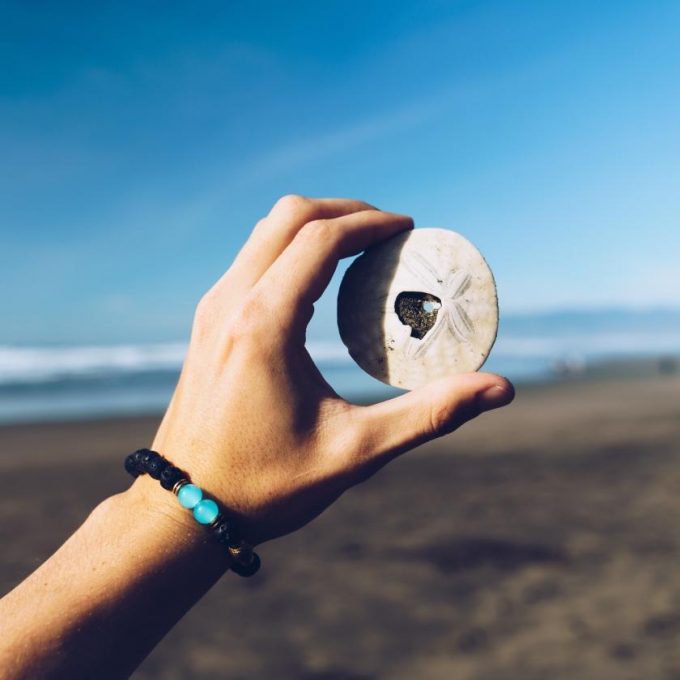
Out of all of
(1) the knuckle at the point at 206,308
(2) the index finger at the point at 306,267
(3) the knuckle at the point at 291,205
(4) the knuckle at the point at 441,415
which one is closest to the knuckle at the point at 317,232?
(2) the index finger at the point at 306,267

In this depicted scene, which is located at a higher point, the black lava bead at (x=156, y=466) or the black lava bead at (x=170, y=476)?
the black lava bead at (x=156, y=466)

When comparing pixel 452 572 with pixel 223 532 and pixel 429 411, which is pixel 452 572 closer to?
pixel 429 411

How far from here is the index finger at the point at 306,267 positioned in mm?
2105

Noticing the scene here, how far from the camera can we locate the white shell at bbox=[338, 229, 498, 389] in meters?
2.77

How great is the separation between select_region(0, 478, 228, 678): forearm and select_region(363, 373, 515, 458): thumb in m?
0.59

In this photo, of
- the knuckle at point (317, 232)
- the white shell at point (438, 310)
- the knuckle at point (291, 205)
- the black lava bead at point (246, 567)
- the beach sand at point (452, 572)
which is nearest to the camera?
the black lava bead at point (246, 567)

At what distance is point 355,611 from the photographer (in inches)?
194

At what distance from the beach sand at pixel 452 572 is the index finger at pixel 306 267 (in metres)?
2.94

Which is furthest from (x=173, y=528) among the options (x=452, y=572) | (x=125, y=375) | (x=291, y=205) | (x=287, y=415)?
(x=125, y=375)

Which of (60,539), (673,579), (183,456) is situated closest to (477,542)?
(673,579)

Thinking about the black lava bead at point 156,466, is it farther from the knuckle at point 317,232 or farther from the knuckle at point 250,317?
the knuckle at point 317,232

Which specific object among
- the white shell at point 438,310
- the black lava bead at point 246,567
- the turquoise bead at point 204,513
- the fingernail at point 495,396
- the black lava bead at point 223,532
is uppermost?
the white shell at point 438,310

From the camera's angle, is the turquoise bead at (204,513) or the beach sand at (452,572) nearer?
the turquoise bead at (204,513)

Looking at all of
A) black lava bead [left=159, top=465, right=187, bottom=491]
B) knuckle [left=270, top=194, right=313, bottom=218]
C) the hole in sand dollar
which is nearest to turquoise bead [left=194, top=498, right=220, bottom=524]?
black lava bead [left=159, top=465, right=187, bottom=491]
